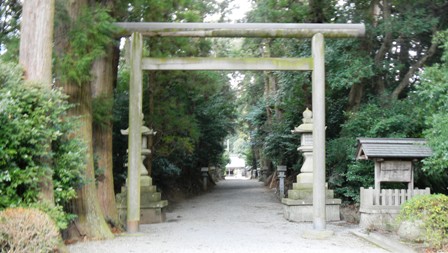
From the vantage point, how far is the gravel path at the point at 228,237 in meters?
8.27

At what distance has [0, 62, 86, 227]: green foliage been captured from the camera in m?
6.16

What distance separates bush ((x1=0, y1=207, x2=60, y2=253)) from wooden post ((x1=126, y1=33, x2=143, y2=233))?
13.7 ft

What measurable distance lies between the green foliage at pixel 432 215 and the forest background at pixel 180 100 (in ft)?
4.50

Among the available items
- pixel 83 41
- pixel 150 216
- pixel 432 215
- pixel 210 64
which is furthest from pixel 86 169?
pixel 432 215

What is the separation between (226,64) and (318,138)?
8.31ft

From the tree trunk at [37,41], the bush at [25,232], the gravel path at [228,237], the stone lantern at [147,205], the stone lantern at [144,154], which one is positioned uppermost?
the tree trunk at [37,41]

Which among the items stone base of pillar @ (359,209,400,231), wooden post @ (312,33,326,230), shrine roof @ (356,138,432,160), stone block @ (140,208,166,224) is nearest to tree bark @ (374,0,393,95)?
shrine roof @ (356,138,432,160)

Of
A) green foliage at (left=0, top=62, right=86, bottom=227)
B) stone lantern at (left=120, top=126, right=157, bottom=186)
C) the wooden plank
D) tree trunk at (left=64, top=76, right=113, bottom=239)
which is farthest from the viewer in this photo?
stone lantern at (left=120, top=126, right=157, bottom=186)

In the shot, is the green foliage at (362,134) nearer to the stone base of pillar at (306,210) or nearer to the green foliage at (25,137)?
the stone base of pillar at (306,210)

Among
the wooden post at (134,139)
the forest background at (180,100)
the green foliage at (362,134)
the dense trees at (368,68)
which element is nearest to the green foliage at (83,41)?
the forest background at (180,100)

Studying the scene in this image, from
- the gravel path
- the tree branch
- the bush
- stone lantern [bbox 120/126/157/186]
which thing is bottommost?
the gravel path

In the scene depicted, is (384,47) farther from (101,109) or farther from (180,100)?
(101,109)

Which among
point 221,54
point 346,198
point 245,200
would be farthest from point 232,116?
point 346,198

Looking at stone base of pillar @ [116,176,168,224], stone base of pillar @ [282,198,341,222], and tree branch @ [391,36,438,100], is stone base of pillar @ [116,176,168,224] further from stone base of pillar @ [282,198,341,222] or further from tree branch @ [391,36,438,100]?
tree branch @ [391,36,438,100]
